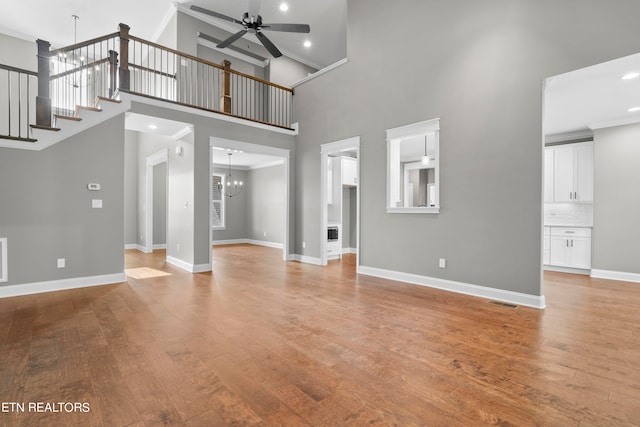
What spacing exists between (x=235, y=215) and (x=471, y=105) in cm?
863

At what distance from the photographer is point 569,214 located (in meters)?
5.90

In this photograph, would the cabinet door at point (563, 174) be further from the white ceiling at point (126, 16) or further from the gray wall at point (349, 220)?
the white ceiling at point (126, 16)

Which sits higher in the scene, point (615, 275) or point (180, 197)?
point (180, 197)

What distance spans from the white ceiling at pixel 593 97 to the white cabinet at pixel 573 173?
373 millimetres

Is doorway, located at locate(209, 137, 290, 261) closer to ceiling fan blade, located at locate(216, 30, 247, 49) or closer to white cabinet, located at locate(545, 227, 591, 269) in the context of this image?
ceiling fan blade, located at locate(216, 30, 247, 49)

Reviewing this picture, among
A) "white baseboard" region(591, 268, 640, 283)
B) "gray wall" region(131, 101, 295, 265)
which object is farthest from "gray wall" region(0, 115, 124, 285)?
"white baseboard" region(591, 268, 640, 283)

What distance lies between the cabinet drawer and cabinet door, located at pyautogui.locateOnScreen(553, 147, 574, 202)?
0.58 meters

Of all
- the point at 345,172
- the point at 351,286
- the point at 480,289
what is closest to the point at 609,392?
the point at 480,289

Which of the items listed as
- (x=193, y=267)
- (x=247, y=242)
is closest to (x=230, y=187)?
(x=247, y=242)

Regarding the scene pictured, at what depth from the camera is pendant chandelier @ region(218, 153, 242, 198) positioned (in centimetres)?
1054

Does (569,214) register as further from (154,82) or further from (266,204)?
(154,82)

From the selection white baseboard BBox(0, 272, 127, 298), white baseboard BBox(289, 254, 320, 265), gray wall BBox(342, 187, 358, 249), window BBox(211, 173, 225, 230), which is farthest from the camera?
window BBox(211, 173, 225, 230)

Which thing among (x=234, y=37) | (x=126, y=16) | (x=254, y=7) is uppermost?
(x=126, y=16)

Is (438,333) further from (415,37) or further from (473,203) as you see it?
(415,37)
